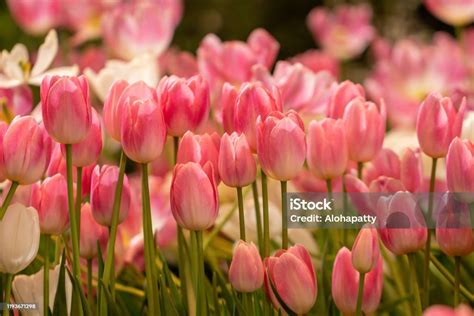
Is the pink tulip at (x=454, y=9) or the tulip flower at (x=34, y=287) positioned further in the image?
the pink tulip at (x=454, y=9)

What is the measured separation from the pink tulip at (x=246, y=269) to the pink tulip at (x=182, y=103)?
10 centimetres

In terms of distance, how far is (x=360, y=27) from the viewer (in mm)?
1668

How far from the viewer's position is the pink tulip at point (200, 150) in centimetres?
57

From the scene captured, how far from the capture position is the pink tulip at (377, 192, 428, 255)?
1.80ft

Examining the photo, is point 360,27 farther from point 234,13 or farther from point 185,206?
point 234,13

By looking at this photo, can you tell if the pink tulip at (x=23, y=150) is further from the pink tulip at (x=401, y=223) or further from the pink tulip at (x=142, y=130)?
the pink tulip at (x=401, y=223)

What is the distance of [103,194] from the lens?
1.94 ft

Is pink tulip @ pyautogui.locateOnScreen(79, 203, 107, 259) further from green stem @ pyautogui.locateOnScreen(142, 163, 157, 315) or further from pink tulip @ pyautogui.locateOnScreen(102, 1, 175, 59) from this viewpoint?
pink tulip @ pyautogui.locateOnScreen(102, 1, 175, 59)

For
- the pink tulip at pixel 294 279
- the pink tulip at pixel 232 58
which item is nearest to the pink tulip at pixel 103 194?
the pink tulip at pixel 294 279

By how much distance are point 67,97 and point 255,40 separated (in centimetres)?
34

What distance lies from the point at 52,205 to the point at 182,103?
0.33 feet

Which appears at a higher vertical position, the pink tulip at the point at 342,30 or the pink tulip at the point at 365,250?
the pink tulip at the point at 342,30

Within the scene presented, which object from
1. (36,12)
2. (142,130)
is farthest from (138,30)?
(142,130)

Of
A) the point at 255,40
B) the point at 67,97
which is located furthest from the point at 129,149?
the point at 255,40
